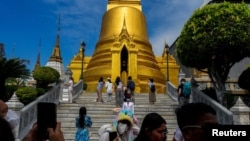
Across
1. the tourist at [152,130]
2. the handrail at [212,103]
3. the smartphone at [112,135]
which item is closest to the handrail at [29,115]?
the smartphone at [112,135]

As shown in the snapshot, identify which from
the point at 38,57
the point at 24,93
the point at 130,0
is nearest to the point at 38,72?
the point at 24,93

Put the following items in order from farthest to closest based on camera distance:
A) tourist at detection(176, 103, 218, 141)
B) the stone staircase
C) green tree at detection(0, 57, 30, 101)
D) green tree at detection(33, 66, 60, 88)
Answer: green tree at detection(0, 57, 30, 101) < green tree at detection(33, 66, 60, 88) < the stone staircase < tourist at detection(176, 103, 218, 141)

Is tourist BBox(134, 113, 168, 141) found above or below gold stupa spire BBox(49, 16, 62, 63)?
below

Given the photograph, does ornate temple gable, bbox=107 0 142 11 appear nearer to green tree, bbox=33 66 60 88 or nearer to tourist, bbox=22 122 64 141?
green tree, bbox=33 66 60 88

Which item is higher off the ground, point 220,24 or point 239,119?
point 220,24

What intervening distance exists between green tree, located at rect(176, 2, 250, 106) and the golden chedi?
7.76m

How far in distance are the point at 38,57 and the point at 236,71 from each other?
4076 centimetres

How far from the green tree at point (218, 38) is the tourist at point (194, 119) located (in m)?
11.7

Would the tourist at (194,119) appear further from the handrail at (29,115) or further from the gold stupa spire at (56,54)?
the gold stupa spire at (56,54)

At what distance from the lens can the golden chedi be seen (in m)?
22.8

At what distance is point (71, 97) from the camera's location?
14.8 metres

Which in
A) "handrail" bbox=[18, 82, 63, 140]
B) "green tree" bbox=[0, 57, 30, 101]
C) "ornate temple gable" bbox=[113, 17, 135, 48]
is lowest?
"handrail" bbox=[18, 82, 63, 140]

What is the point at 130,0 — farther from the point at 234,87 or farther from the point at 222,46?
the point at 222,46

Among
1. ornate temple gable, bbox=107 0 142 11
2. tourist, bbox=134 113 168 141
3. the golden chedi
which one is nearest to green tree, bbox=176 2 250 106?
the golden chedi
